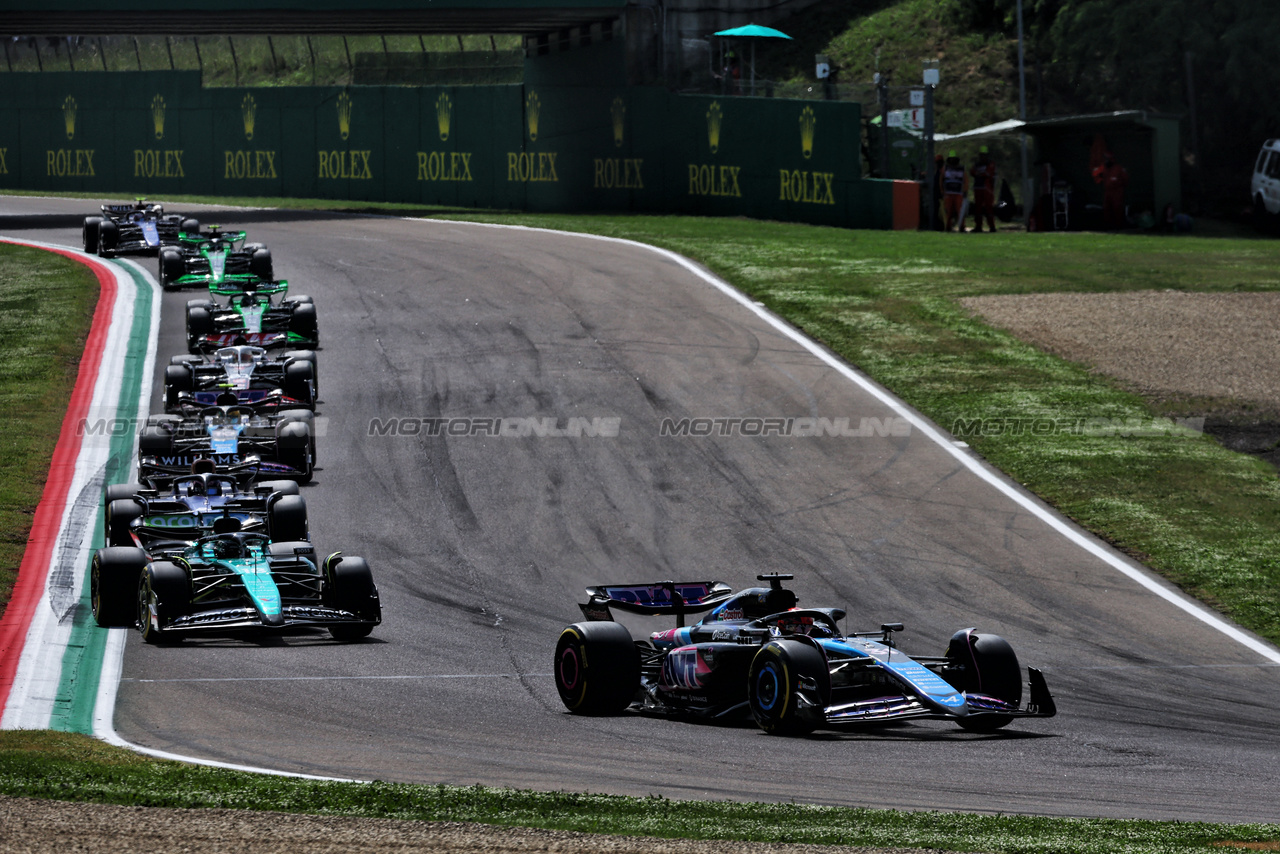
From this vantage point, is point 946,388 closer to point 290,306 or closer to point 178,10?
point 290,306

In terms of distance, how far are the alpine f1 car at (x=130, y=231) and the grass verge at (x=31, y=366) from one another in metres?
0.84

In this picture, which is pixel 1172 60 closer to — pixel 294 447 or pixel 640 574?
pixel 294 447

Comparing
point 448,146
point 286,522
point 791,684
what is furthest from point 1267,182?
point 791,684

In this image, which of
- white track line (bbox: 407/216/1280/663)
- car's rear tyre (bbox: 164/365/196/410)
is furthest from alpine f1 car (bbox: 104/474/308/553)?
white track line (bbox: 407/216/1280/663)

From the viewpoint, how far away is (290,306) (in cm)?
2361

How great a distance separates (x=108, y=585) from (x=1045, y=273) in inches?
874

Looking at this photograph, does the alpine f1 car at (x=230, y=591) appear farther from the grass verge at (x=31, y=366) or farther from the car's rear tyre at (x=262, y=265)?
the car's rear tyre at (x=262, y=265)

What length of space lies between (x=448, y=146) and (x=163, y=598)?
119ft

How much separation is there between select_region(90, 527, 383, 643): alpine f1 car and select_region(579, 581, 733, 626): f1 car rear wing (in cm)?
235

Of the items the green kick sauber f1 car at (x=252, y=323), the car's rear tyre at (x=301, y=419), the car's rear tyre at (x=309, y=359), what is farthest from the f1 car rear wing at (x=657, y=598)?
the green kick sauber f1 car at (x=252, y=323)

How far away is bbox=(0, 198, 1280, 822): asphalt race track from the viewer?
8.45m

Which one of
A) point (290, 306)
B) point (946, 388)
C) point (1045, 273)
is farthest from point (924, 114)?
point (290, 306)

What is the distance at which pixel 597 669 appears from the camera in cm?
1000

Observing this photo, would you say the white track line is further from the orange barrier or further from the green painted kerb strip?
the orange barrier
